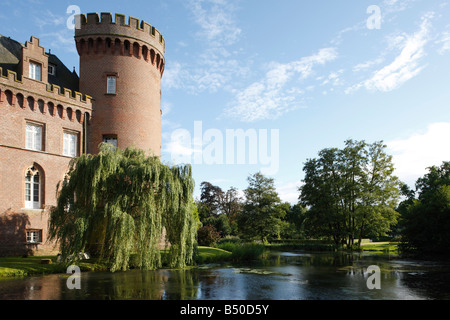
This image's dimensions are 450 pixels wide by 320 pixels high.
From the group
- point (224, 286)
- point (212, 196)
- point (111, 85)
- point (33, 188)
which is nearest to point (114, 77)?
point (111, 85)

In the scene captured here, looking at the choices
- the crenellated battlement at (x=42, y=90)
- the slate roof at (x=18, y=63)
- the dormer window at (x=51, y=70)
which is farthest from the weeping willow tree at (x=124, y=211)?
the dormer window at (x=51, y=70)

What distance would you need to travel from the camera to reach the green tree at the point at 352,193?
132ft

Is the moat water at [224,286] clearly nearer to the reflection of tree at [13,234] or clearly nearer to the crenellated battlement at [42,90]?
the reflection of tree at [13,234]

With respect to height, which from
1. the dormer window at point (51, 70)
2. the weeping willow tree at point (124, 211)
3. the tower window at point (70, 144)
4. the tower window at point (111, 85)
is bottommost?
the weeping willow tree at point (124, 211)

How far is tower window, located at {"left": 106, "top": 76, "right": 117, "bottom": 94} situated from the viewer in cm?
2678

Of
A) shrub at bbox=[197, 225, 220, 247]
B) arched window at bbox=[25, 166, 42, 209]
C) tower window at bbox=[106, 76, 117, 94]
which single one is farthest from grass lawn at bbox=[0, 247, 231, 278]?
shrub at bbox=[197, 225, 220, 247]

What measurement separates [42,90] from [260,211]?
35.8m

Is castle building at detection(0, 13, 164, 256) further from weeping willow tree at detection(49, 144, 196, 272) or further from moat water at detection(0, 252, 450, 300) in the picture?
moat water at detection(0, 252, 450, 300)

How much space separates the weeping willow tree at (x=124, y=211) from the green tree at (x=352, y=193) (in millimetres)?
27992
